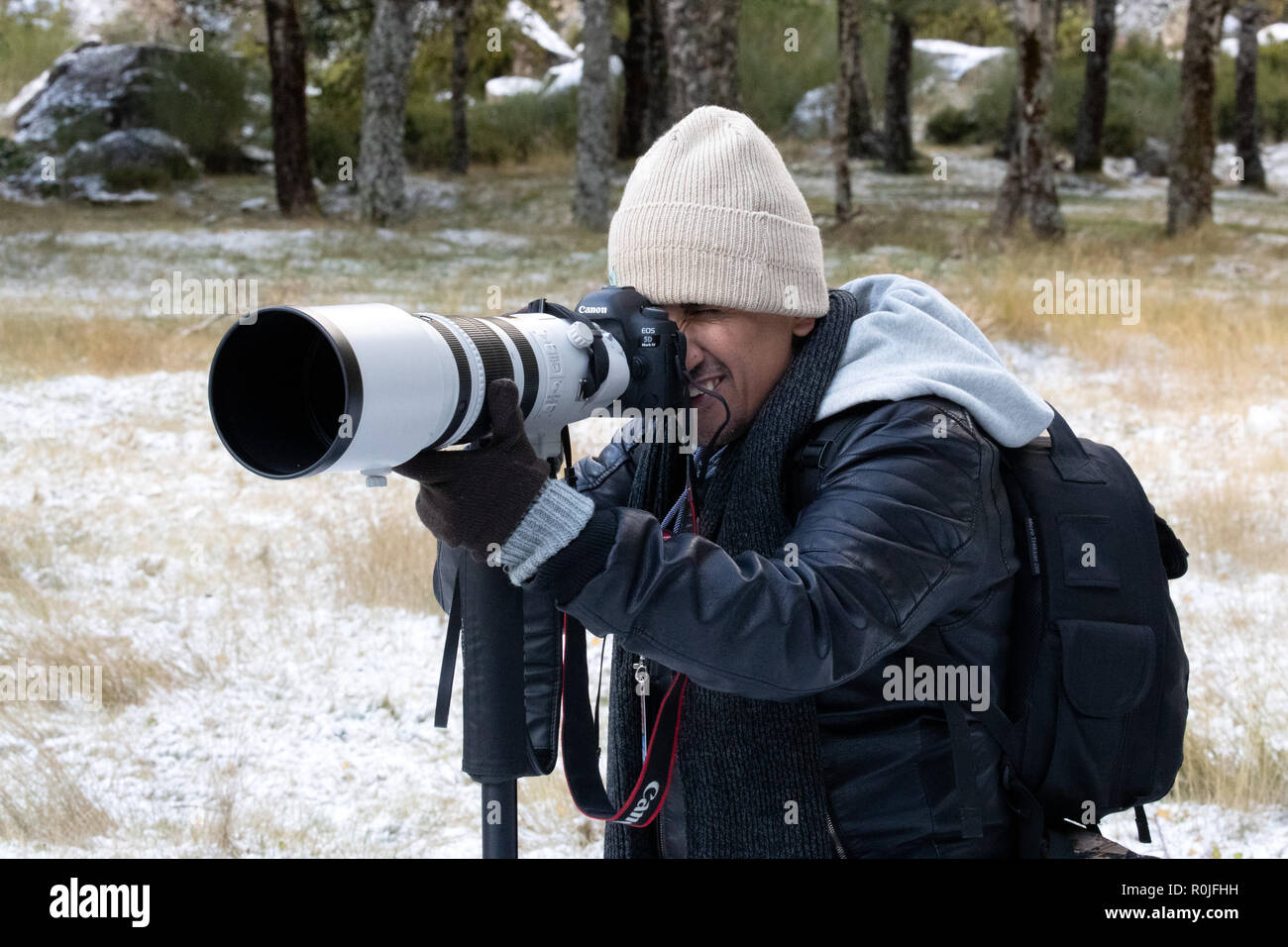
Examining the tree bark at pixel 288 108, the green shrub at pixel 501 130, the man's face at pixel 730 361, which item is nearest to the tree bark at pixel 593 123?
the tree bark at pixel 288 108

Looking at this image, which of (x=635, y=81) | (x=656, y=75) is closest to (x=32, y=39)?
(x=635, y=81)

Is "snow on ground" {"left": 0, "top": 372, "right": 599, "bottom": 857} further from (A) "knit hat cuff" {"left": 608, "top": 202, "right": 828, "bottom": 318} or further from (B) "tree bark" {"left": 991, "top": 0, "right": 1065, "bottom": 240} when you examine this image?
(B) "tree bark" {"left": 991, "top": 0, "right": 1065, "bottom": 240}

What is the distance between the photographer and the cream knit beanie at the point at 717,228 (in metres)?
1.82

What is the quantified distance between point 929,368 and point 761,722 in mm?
519

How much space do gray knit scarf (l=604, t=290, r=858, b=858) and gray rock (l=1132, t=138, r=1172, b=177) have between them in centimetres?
2059

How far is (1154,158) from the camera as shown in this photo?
20.4 m

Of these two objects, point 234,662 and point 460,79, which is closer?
point 234,662

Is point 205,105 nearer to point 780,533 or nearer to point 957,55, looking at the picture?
point 957,55

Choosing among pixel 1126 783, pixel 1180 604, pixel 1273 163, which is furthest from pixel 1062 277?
pixel 1273 163

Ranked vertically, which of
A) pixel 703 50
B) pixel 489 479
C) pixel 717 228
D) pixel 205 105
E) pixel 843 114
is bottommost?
pixel 489 479

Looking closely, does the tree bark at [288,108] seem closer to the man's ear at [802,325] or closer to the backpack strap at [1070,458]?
the man's ear at [802,325]

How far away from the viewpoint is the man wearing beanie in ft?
4.61

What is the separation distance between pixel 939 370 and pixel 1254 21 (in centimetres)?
1714

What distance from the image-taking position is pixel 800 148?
65.0 feet
